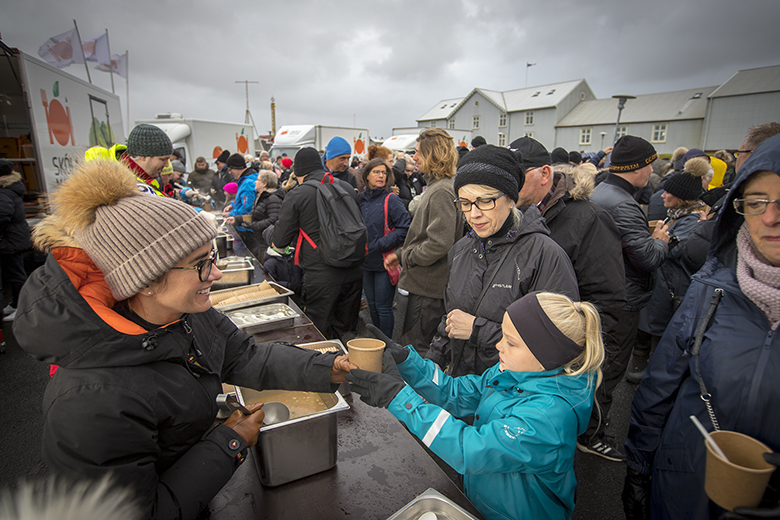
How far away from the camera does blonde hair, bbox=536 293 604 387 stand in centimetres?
135

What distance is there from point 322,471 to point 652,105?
3879 cm

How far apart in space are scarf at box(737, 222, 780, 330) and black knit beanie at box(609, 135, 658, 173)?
162cm

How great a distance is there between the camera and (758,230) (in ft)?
4.25

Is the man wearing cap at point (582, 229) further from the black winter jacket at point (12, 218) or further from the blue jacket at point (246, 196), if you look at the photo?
the black winter jacket at point (12, 218)

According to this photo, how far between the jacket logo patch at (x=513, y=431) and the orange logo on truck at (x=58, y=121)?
7.40m

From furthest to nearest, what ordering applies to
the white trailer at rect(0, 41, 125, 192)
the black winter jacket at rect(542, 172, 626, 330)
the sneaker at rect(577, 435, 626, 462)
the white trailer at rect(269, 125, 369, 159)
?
1. the white trailer at rect(269, 125, 369, 159)
2. the white trailer at rect(0, 41, 125, 192)
3. the sneaker at rect(577, 435, 626, 462)
4. the black winter jacket at rect(542, 172, 626, 330)

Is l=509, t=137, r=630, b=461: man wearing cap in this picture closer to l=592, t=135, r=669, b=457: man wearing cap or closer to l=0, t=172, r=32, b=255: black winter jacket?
l=592, t=135, r=669, b=457: man wearing cap

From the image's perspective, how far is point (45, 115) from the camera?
5500 mm

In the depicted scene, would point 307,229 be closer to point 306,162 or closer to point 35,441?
point 306,162

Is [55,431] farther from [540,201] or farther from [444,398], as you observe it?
[540,201]

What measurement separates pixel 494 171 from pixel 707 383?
1197 mm

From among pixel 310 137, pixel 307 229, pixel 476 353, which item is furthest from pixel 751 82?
pixel 476 353

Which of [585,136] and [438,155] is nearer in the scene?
[438,155]

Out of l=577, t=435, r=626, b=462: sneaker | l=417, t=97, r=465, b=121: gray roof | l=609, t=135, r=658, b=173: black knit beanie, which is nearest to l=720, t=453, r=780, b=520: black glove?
l=577, t=435, r=626, b=462: sneaker
